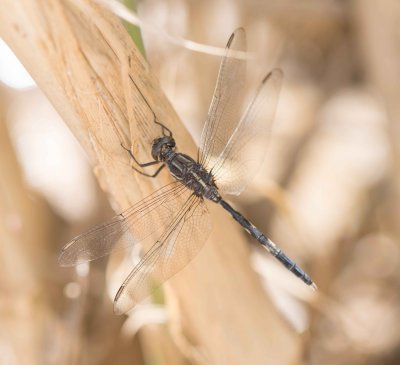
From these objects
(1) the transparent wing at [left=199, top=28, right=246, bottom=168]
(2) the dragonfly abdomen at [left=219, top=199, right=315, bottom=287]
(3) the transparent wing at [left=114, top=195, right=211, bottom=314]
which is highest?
(1) the transparent wing at [left=199, top=28, right=246, bottom=168]

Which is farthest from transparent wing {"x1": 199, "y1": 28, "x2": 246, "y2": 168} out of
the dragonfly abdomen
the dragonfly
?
the dragonfly abdomen

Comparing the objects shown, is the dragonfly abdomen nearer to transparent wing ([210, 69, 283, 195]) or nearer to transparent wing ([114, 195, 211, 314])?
transparent wing ([210, 69, 283, 195])

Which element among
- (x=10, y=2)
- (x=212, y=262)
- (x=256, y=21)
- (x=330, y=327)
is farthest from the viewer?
(x=256, y=21)

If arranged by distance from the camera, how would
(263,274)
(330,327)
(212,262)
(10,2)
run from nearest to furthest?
(10,2) < (212,262) < (263,274) < (330,327)

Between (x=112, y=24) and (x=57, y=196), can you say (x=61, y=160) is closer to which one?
(x=57, y=196)

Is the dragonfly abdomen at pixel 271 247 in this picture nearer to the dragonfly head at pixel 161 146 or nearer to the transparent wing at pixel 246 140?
the transparent wing at pixel 246 140

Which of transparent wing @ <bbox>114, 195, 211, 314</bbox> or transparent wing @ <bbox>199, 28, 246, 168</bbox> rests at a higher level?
transparent wing @ <bbox>199, 28, 246, 168</bbox>

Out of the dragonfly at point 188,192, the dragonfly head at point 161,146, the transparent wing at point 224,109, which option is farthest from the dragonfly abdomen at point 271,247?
the dragonfly head at point 161,146

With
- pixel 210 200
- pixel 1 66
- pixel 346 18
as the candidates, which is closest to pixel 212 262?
pixel 210 200
